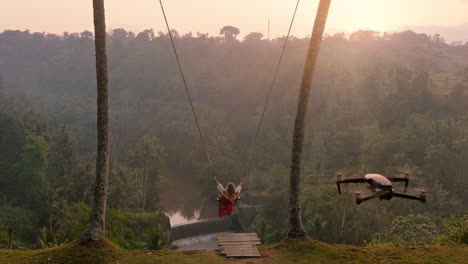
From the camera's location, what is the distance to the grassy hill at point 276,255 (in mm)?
8645

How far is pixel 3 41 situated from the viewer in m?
130

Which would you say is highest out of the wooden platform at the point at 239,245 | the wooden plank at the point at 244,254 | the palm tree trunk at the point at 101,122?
the palm tree trunk at the point at 101,122

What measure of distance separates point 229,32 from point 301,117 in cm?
13221

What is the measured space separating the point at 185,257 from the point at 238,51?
8746cm

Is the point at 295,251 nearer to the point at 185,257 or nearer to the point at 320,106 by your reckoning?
the point at 185,257

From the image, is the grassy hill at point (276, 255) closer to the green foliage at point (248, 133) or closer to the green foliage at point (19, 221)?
the green foliage at point (248, 133)

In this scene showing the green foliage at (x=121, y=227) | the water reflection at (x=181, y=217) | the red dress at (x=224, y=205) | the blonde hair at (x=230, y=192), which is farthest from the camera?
the water reflection at (x=181, y=217)

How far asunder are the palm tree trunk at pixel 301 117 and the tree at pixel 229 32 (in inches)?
5093

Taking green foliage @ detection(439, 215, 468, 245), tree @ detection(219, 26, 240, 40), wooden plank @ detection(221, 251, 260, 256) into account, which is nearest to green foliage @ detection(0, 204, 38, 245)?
wooden plank @ detection(221, 251, 260, 256)

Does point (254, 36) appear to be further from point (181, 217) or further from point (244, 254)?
point (244, 254)

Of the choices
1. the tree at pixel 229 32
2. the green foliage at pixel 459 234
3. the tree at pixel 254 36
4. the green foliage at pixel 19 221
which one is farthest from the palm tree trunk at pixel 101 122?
the tree at pixel 229 32

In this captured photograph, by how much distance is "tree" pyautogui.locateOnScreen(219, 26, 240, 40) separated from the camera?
449 ft

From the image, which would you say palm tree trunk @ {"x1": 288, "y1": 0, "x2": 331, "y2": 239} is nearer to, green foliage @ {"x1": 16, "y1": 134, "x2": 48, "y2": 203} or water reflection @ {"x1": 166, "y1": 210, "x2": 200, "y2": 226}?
green foliage @ {"x1": 16, "y1": 134, "x2": 48, "y2": 203}

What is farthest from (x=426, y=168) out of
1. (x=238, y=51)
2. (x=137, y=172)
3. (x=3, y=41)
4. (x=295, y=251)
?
(x=3, y=41)
